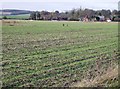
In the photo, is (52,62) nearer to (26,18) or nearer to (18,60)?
(18,60)

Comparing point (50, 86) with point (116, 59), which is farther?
point (116, 59)

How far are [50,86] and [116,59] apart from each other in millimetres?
6592

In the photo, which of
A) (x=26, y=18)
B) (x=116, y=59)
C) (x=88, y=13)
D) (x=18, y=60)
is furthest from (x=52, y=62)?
(x=88, y=13)

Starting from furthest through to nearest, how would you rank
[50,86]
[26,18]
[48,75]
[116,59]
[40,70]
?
1. [26,18]
2. [116,59]
3. [40,70]
4. [48,75]
5. [50,86]

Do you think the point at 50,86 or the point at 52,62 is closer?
the point at 50,86

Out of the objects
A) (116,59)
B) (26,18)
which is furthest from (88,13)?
(116,59)

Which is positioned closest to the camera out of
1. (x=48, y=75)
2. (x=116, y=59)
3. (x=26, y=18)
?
(x=48, y=75)

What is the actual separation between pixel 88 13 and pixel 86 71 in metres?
112

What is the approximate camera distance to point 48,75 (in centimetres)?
966

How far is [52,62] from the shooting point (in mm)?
12453

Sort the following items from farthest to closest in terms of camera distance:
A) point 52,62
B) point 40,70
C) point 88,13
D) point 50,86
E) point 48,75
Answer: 1. point 88,13
2. point 52,62
3. point 40,70
4. point 48,75
5. point 50,86

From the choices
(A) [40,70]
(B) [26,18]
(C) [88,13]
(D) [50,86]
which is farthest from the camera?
(C) [88,13]

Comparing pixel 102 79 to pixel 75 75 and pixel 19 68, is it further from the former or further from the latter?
pixel 19 68

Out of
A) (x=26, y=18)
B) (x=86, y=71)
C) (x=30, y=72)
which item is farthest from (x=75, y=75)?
(x=26, y=18)
